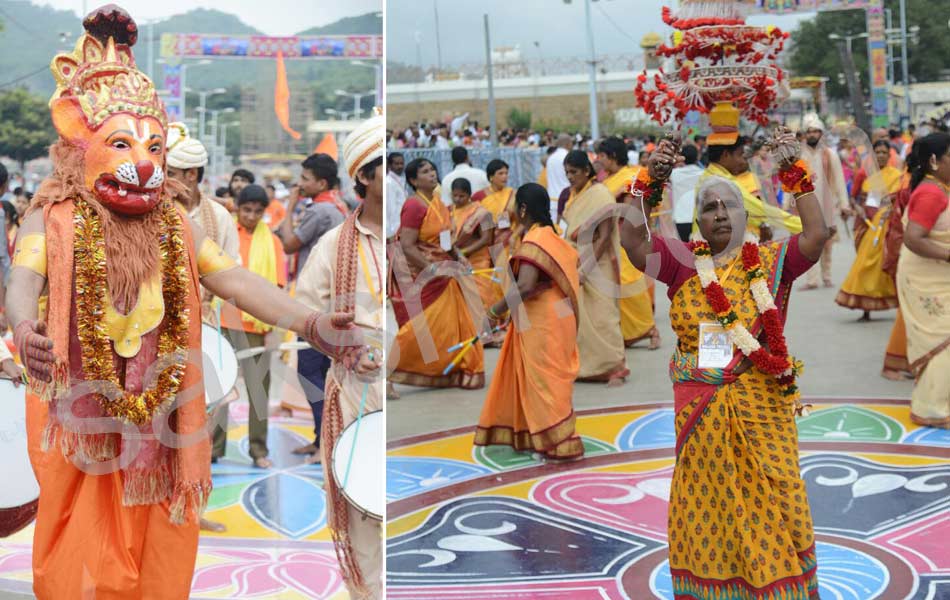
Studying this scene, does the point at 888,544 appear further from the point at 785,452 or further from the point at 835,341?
the point at 835,341

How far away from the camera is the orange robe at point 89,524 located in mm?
3387

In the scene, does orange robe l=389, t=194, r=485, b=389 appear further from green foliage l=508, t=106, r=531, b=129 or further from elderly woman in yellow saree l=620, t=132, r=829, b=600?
green foliage l=508, t=106, r=531, b=129

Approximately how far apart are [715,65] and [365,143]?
366 cm

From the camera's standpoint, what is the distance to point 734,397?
3814 millimetres

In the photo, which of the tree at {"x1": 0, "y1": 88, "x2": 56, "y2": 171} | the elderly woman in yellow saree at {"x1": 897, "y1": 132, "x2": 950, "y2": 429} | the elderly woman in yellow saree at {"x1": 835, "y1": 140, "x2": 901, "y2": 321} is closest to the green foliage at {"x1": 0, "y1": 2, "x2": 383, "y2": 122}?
the tree at {"x1": 0, "y1": 88, "x2": 56, "y2": 171}

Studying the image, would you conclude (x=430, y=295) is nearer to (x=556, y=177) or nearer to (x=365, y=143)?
(x=365, y=143)

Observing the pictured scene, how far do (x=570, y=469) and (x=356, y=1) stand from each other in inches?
166

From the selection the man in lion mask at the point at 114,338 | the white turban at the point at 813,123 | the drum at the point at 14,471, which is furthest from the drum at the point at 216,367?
the white turban at the point at 813,123

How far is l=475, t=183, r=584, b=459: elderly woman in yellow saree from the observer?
632cm

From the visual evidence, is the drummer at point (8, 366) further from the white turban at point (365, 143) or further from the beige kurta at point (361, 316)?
the white turban at point (365, 143)

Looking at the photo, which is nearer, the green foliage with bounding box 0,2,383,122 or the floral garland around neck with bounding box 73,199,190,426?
the floral garland around neck with bounding box 73,199,190,426

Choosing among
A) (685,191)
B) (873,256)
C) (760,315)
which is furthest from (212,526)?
(873,256)

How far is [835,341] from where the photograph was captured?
9.93m

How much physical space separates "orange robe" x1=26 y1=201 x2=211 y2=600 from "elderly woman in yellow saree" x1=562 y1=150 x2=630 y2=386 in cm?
527
